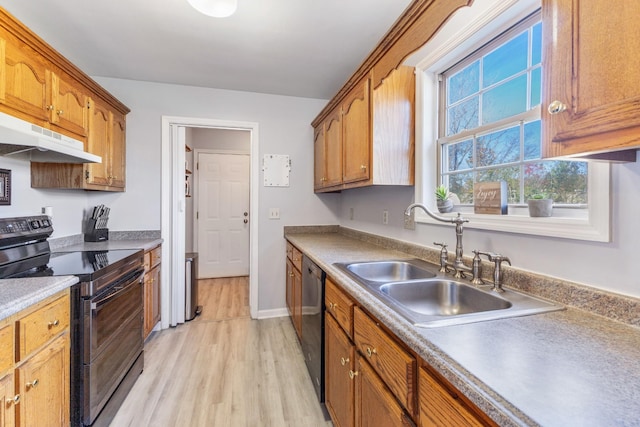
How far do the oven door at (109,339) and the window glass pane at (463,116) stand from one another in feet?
7.07

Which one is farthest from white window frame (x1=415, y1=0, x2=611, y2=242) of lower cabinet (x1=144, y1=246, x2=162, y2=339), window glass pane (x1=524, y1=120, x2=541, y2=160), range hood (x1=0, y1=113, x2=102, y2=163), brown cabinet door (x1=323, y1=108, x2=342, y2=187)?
lower cabinet (x1=144, y1=246, x2=162, y2=339)

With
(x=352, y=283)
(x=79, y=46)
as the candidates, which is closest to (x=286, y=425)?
(x=352, y=283)

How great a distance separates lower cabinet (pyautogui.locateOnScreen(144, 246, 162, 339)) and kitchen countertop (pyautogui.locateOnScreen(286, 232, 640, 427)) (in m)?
2.20

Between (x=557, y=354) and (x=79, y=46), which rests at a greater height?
(x=79, y=46)

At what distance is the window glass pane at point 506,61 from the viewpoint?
1.30m

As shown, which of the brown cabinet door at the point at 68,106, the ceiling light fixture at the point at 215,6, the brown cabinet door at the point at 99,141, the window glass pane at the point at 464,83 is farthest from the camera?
the brown cabinet door at the point at 99,141

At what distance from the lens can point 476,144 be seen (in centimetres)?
156

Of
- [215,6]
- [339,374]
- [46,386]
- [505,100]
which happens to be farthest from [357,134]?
[46,386]

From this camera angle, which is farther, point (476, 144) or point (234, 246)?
point (234, 246)

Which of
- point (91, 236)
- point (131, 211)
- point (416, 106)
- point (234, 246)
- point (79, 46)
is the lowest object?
point (234, 246)

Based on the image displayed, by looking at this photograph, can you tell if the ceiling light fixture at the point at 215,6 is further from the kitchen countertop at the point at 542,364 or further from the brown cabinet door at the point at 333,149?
the kitchen countertop at the point at 542,364

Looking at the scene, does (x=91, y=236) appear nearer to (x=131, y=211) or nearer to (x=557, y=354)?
(x=131, y=211)

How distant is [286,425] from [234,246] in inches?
129

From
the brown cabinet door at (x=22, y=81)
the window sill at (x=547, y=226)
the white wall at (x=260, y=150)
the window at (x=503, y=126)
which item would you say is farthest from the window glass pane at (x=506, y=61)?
the brown cabinet door at (x=22, y=81)
